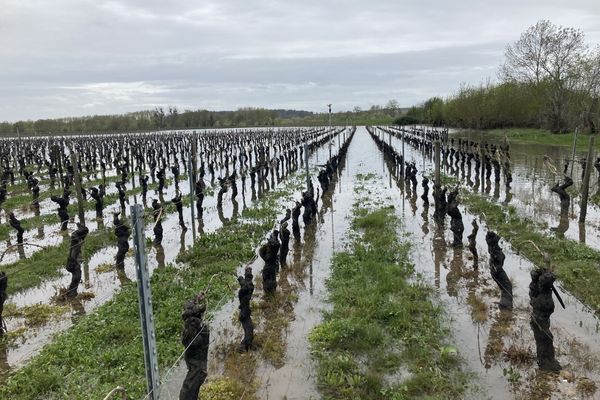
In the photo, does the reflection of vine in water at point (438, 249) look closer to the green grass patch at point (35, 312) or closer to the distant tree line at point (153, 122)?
the green grass patch at point (35, 312)

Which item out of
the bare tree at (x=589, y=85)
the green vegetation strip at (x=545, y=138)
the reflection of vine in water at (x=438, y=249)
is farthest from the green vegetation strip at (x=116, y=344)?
the bare tree at (x=589, y=85)

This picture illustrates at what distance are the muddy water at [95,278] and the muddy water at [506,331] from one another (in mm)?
7357

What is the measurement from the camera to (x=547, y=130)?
53406 millimetres

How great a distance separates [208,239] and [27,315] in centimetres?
582

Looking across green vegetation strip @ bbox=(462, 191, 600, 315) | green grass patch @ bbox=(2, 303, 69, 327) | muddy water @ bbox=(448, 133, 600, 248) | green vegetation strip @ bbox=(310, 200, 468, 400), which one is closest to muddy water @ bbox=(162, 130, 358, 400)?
green vegetation strip @ bbox=(310, 200, 468, 400)

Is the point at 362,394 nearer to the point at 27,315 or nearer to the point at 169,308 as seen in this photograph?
the point at 169,308

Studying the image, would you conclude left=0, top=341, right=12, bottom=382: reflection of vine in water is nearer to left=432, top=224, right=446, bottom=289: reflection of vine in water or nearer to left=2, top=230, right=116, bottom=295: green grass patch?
left=2, top=230, right=116, bottom=295: green grass patch

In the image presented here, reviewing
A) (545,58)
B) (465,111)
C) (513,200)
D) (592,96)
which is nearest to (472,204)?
(513,200)

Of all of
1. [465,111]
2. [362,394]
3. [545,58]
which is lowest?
[362,394]

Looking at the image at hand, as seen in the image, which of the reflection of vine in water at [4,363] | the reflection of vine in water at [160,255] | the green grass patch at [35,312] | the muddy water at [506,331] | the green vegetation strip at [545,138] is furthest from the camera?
the green vegetation strip at [545,138]

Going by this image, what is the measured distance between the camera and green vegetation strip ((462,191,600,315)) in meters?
10.3

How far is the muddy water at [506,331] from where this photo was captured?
7.02 m

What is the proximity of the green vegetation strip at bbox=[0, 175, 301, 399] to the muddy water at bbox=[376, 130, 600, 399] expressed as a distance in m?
4.76

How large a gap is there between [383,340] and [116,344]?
4620mm
